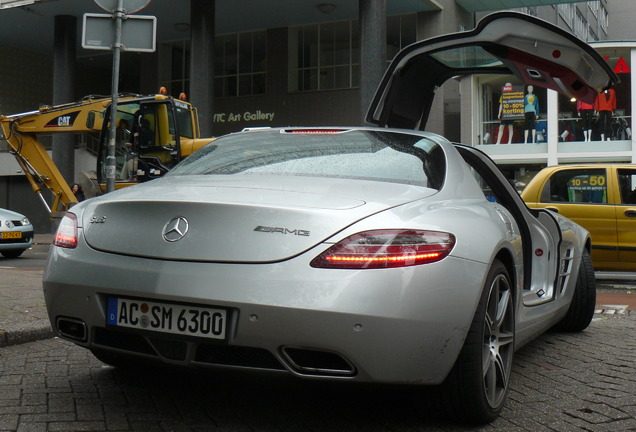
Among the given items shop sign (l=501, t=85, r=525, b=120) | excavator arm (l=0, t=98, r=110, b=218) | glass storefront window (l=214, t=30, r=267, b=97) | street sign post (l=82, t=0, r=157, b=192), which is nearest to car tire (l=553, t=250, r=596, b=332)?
street sign post (l=82, t=0, r=157, b=192)

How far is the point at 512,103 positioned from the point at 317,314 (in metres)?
24.7

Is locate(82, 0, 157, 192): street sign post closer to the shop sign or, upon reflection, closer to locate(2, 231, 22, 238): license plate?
locate(2, 231, 22, 238): license plate

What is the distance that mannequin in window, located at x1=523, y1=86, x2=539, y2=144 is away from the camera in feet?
83.9

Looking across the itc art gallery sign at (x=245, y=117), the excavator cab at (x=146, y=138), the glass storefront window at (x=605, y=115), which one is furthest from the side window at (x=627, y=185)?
the itc art gallery sign at (x=245, y=117)

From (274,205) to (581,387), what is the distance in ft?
6.82

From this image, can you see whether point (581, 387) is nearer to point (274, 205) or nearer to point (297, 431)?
point (297, 431)

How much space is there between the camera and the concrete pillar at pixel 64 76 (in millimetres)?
28672

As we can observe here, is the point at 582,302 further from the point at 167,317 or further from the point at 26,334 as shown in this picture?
the point at 26,334

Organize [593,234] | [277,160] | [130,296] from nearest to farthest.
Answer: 1. [130,296]
2. [277,160]
3. [593,234]

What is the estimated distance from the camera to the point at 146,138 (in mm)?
14320

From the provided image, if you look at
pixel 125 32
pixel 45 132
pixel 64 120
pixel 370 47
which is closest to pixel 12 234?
pixel 64 120

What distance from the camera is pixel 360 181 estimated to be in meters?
3.27

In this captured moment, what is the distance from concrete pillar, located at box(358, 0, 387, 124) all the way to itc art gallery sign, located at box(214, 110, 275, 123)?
23.4 ft

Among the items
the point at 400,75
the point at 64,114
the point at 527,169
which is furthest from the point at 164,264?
the point at 527,169
